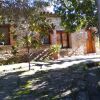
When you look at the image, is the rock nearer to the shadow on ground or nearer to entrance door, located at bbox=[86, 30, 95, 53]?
the shadow on ground

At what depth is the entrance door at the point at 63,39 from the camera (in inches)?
915

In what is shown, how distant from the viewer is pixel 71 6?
52.3ft

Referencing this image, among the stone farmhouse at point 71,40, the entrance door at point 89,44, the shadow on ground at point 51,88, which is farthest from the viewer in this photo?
the entrance door at point 89,44

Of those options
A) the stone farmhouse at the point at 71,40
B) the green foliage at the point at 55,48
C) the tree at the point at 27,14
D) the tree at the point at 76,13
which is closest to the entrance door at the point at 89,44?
the stone farmhouse at the point at 71,40

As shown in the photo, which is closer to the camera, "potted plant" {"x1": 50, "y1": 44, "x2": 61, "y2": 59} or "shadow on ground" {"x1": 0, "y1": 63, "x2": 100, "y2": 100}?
"shadow on ground" {"x1": 0, "y1": 63, "x2": 100, "y2": 100}

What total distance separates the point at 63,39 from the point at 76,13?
7582 mm

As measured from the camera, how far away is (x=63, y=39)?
23594mm

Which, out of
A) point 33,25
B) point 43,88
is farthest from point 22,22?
point 43,88

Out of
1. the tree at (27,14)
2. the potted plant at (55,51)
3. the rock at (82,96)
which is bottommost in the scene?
the rock at (82,96)

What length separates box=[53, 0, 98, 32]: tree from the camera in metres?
15.5

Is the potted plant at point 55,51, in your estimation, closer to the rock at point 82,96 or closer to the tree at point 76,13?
the tree at point 76,13

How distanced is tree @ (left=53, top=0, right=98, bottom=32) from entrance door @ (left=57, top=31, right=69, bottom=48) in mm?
6341

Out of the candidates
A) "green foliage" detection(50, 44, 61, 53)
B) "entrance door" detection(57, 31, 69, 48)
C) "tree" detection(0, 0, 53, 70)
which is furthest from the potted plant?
"tree" detection(0, 0, 53, 70)

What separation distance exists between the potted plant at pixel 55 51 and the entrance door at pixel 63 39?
1.63 meters
